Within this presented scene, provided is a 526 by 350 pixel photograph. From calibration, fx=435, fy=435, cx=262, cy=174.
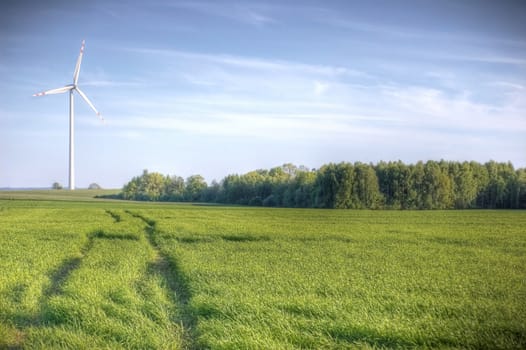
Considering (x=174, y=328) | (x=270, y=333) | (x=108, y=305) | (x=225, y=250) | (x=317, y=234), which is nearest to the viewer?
(x=270, y=333)

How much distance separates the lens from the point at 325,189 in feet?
298

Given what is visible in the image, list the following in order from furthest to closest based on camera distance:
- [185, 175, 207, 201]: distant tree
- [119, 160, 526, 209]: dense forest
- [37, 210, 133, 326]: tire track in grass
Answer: [185, 175, 207, 201]: distant tree, [119, 160, 526, 209]: dense forest, [37, 210, 133, 326]: tire track in grass

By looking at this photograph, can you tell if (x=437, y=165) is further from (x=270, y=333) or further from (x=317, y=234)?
(x=270, y=333)

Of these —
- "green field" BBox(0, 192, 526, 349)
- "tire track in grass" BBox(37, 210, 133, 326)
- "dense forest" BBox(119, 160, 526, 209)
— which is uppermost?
"dense forest" BBox(119, 160, 526, 209)

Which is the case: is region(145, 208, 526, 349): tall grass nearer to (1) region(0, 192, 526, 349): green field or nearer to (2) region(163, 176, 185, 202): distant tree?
(1) region(0, 192, 526, 349): green field

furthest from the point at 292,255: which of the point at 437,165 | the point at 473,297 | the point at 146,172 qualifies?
the point at 146,172

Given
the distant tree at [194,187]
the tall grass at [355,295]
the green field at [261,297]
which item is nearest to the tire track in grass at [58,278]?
the green field at [261,297]

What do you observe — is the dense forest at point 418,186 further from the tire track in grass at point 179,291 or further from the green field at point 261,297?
the tire track in grass at point 179,291

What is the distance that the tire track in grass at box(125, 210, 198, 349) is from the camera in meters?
9.62

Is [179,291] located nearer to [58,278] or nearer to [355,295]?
[58,278]

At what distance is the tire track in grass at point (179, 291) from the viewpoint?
31.6 ft

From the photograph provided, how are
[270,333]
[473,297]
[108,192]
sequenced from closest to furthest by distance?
[270,333] < [473,297] < [108,192]

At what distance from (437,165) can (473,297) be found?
8365cm

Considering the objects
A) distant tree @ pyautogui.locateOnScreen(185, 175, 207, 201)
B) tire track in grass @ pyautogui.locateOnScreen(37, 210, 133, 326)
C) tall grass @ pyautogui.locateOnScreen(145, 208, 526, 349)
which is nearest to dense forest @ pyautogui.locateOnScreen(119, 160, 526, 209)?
distant tree @ pyautogui.locateOnScreen(185, 175, 207, 201)
